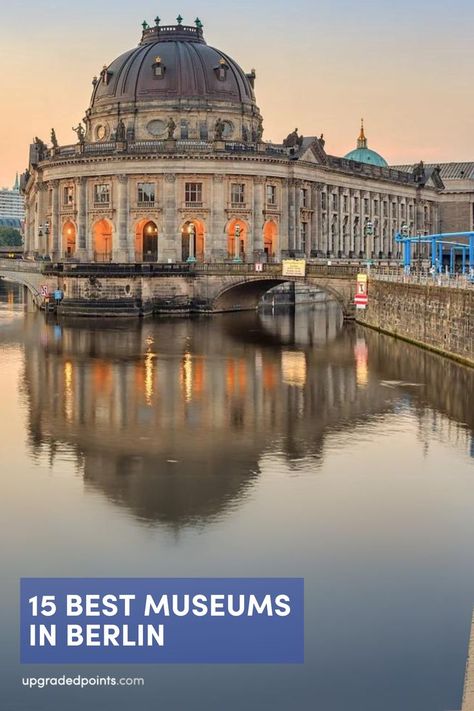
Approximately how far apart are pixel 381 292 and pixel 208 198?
34.8 meters

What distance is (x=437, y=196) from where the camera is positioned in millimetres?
176125

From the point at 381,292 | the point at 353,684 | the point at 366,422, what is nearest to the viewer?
the point at 353,684

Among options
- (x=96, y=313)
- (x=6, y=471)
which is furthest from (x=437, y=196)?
(x=6, y=471)

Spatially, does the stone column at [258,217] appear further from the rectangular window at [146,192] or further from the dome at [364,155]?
the dome at [364,155]

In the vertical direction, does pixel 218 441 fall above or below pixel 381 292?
below

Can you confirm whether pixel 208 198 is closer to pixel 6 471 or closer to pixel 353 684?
pixel 6 471

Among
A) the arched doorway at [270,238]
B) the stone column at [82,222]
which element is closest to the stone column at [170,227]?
the stone column at [82,222]

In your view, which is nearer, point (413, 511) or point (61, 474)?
point (413, 511)

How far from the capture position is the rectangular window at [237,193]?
4611 inches

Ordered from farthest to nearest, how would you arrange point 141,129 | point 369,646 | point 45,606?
point 141,129, point 45,606, point 369,646

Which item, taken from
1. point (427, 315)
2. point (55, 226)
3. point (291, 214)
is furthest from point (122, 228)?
point (427, 315)

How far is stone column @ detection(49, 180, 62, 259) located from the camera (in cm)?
12450

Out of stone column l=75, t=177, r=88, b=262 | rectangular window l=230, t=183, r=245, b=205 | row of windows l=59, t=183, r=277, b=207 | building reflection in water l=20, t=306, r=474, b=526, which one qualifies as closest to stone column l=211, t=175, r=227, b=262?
rectangular window l=230, t=183, r=245, b=205

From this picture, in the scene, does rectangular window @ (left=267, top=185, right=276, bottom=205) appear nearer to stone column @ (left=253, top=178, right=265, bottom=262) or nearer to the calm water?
stone column @ (left=253, top=178, right=265, bottom=262)
